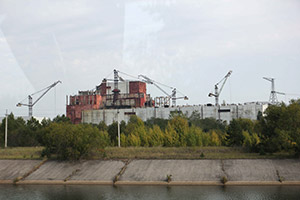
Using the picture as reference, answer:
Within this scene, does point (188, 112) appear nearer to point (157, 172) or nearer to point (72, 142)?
point (72, 142)

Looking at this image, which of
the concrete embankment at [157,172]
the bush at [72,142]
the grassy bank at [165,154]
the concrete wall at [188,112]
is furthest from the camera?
the concrete wall at [188,112]

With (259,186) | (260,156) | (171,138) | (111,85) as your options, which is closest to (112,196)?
(259,186)

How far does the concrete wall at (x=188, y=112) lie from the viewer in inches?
3438

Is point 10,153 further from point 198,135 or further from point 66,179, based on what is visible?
point 198,135

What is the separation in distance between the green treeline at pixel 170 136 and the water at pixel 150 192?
6.70m

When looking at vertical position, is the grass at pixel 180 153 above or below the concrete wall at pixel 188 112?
below

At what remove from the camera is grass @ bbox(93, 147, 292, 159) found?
3700cm

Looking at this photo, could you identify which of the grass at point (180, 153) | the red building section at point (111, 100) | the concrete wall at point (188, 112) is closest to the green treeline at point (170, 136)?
the grass at point (180, 153)

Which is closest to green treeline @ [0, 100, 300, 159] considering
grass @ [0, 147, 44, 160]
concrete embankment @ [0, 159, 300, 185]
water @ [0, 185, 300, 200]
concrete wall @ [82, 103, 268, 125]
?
grass @ [0, 147, 44, 160]

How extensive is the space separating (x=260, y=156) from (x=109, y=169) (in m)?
14.1

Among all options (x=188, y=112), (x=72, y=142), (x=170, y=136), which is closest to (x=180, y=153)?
(x=170, y=136)

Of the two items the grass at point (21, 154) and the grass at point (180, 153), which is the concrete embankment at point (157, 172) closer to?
the grass at point (180, 153)

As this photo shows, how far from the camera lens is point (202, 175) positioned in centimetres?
3281

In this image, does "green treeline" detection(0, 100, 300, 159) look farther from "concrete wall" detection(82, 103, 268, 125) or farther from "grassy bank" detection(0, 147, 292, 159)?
"concrete wall" detection(82, 103, 268, 125)
